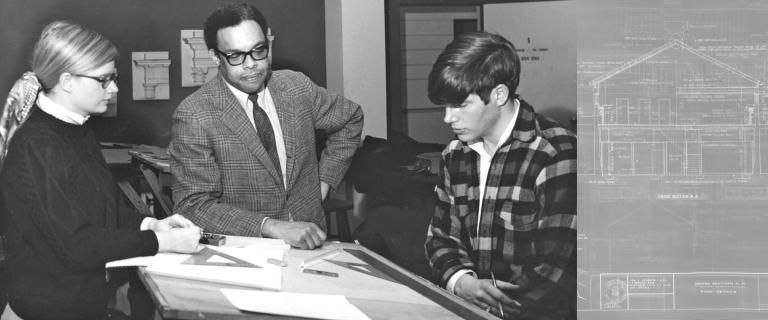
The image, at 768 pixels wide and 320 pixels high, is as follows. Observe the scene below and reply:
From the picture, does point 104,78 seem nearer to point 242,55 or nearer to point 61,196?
point 61,196

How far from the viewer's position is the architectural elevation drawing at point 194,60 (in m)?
5.61

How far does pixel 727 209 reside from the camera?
183 cm

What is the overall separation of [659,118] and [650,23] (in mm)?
194

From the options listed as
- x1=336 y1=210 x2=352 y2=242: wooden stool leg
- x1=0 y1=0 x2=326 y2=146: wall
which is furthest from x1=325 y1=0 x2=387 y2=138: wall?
x1=336 y1=210 x2=352 y2=242: wooden stool leg

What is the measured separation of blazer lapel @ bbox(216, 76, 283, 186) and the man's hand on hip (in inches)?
10.5

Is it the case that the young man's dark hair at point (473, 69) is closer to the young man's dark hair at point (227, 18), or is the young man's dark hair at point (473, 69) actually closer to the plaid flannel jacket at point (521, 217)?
the plaid flannel jacket at point (521, 217)

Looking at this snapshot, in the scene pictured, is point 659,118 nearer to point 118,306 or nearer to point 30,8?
point 118,306

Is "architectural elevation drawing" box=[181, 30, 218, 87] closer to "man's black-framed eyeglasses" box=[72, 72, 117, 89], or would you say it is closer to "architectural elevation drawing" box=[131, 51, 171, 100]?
"architectural elevation drawing" box=[131, 51, 171, 100]

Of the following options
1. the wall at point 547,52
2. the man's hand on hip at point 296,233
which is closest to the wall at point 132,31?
the wall at point 547,52

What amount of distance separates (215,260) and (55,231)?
407 mm

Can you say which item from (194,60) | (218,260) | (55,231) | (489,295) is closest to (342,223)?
(194,60)

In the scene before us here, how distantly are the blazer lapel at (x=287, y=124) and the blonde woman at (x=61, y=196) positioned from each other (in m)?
0.70

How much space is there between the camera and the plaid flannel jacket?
7.54 ft

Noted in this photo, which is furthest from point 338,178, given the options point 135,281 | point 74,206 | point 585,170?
point 585,170
